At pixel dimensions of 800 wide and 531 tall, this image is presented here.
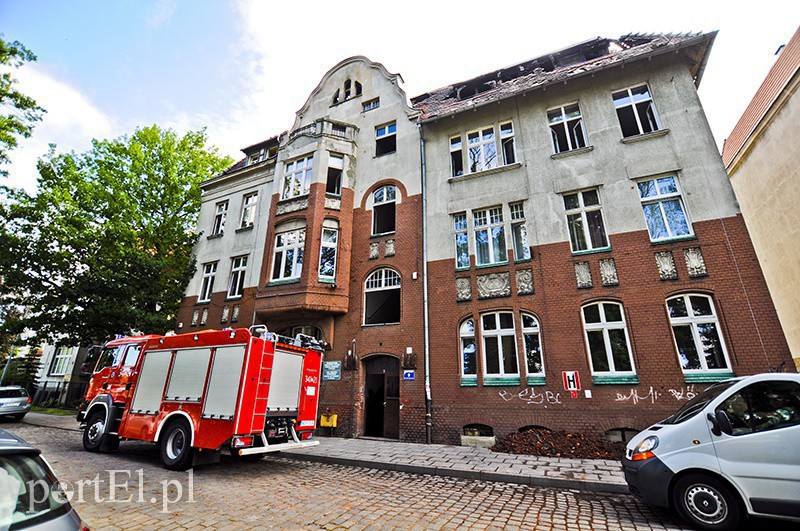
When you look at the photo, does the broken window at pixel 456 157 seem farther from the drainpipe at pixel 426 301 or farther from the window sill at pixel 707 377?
the window sill at pixel 707 377

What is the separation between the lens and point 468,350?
12070 mm

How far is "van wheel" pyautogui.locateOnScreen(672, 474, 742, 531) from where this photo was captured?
4375 mm

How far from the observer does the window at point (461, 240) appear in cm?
1307

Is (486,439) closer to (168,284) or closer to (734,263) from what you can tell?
(734,263)

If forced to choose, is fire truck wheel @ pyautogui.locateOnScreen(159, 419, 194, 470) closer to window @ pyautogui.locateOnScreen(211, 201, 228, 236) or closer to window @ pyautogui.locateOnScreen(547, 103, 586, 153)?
window @ pyautogui.locateOnScreen(211, 201, 228, 236)

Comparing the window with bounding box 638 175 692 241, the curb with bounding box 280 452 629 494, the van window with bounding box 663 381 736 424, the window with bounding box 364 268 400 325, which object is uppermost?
the window with bounding box 638 175 692 241

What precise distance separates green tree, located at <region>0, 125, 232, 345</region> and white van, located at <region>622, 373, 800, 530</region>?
20088 mm

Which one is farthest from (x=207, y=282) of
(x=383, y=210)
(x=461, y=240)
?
(x=461, y=240)

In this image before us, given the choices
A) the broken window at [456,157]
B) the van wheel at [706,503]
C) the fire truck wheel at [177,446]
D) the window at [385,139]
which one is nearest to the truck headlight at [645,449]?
the van wheel at [706,503]

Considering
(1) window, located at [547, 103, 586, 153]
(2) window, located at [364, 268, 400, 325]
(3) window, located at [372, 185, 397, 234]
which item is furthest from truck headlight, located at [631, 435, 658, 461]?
(3) window, located at [372, 185, 397, 234]

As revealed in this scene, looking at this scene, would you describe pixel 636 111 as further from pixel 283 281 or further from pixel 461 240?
pixel 283 281

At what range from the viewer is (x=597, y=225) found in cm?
1159

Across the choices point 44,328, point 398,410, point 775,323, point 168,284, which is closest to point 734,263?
point 775,323

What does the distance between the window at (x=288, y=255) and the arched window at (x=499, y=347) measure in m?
7.91
